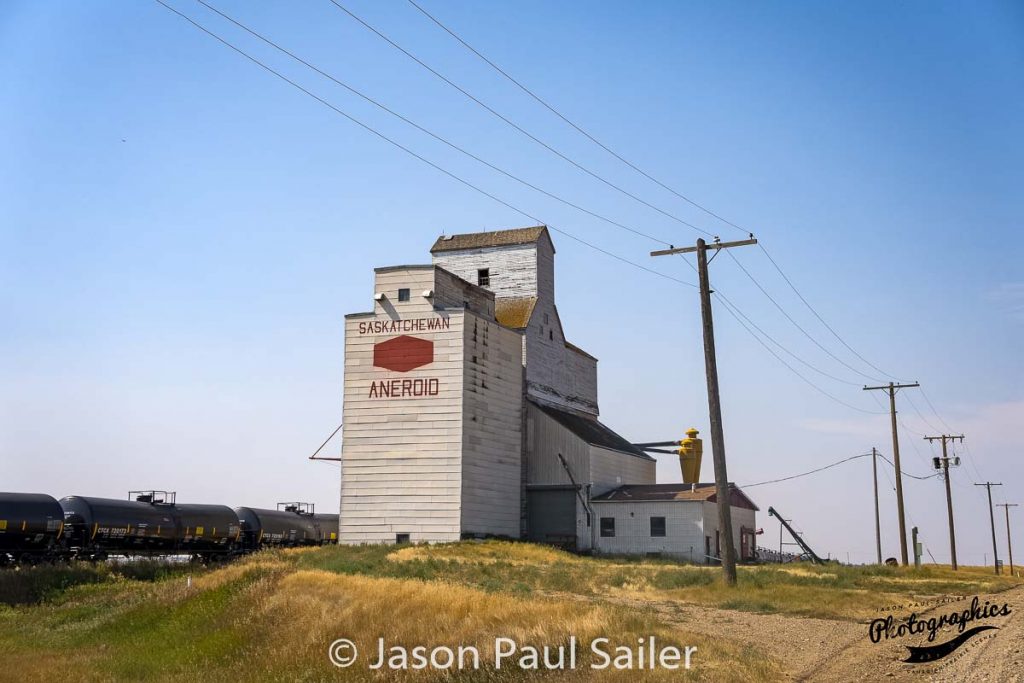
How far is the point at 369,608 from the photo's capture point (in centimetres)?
2405

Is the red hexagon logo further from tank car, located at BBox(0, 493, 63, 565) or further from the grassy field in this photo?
tank car, located at BBox(0, 493, 63, 565)

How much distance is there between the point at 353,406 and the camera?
1817 inches

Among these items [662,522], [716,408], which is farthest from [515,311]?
[716,408]

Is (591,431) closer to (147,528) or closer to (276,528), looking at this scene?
(276,528)

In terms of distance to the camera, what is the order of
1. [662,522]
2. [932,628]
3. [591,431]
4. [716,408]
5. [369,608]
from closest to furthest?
Answer: [932,628] → [369,608] → [716,408] → [662,522] → [591,431]

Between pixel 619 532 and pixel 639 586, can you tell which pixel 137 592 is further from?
pixel 619 532

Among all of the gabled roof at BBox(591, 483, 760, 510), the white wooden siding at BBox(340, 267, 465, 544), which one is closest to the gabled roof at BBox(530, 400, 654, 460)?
the gabled roof at BBox(591, 483, 760, 510)

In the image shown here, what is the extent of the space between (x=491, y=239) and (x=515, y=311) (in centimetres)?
569

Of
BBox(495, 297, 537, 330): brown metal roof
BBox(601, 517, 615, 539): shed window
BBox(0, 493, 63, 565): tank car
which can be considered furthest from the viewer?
BBox(495, 297, 537, 330): brown metal roof

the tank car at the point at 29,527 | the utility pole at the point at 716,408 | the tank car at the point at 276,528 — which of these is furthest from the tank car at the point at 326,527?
the utility pole at the point at 716,408

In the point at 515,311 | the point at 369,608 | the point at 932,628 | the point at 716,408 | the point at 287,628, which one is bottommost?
the point at 287,628

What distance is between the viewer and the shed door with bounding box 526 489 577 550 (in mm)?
50188

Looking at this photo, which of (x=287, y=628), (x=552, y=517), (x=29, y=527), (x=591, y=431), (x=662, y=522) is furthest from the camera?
(x=591, y=431)

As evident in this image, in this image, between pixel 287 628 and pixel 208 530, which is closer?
pixel 287 628
